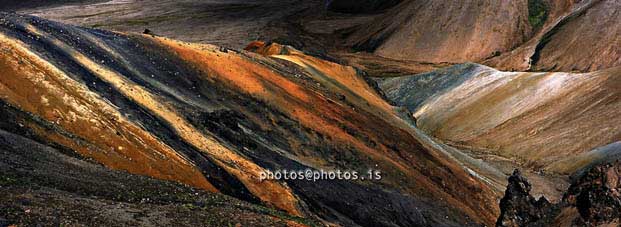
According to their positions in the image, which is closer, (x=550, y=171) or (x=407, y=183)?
(x=407, y=183)

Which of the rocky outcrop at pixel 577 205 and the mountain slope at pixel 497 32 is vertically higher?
the rocky outcrop at pixel 577 205

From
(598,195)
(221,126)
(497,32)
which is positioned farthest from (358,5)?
(598,195)

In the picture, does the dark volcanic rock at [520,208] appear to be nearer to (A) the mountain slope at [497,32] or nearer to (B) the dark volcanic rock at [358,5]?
(A) the mountain slope at [497,32]

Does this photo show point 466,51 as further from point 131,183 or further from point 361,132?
point 131,183

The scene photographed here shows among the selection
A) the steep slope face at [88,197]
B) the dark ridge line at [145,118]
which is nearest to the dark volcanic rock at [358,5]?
the dark ridge line at [145,118]

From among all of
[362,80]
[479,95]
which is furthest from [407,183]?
[479,95]

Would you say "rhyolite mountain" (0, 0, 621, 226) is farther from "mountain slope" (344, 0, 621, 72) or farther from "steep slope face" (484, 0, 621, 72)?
"mountain slope" (344, 0, 621, 72)

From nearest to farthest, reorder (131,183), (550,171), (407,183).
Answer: (131,183), (407,183), (550,171)
